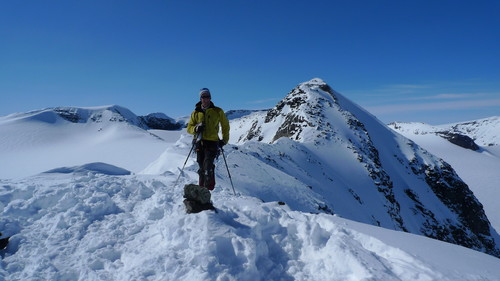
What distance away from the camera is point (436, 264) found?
4.58m

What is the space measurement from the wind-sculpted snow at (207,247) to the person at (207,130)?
1.74m

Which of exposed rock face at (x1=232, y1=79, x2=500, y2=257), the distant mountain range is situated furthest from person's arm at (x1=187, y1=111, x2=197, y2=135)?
exposed rock face at (x1=232, y1=79, x2=500, y2=257)

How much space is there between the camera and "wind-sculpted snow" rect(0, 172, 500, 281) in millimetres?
4543

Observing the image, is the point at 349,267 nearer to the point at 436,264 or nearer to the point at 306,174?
the point at 436,264

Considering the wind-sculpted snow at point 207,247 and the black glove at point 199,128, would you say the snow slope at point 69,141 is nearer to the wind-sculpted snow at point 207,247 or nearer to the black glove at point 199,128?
the black glove at point 199,128

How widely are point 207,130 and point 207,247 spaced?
4.07m

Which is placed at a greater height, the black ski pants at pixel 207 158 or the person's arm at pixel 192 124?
the person's arm at pixel 192 124

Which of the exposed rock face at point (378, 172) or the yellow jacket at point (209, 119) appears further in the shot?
the exposed rock face at point (378, 172)

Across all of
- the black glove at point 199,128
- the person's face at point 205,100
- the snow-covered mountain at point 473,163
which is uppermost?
the person's face at point 205,100

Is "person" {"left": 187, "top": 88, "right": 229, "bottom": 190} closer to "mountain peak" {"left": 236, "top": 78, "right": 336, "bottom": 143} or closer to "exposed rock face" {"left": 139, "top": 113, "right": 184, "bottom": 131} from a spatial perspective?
"mountain peak" {"left": 236, "top": 78, "right": 336, "bottom": 143}

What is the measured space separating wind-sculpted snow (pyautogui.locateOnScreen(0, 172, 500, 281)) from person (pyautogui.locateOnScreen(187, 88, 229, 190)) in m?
1.74

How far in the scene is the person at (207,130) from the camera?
8.00 meters

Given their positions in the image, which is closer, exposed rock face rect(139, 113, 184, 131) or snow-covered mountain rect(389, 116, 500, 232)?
snow-covered mountain rect(389, 116, 500, 232)

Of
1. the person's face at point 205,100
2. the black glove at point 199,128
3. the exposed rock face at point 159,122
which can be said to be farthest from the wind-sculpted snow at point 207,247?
the exposed rock face at point 159,122
